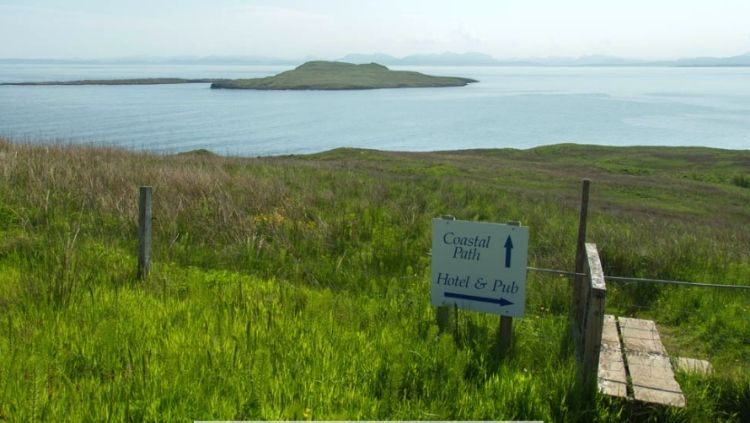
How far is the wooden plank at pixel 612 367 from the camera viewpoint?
4.66 meters

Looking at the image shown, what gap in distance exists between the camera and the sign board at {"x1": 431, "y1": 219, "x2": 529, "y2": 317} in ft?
16.7

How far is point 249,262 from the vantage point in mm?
8219

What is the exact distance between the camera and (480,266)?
5.25 m

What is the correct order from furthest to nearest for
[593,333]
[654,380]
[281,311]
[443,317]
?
[281,311]
[443,317]
[654,380]
[593,333]

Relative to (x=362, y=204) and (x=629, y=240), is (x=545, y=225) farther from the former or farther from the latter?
(x=362, y=204)

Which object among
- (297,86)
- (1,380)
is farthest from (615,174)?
(297,86)

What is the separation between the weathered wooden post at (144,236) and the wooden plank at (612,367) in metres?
4.39

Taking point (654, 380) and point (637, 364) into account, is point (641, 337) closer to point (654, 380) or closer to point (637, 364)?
point (637, 364)

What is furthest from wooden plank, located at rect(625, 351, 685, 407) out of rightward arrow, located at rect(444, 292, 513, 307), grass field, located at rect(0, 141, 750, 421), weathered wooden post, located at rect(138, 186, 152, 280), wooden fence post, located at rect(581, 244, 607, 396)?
weathered wooden post, located at rect(138, 186, 152, 280)

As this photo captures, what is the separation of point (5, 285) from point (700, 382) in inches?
234

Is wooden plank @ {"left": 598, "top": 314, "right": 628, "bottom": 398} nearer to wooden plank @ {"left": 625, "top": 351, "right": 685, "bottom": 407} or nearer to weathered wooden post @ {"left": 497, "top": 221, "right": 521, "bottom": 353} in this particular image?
wooden plank @ {"left": 625, "top": 351, "right": 685, "bottom": 407}

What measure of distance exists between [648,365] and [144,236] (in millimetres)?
Answer: 4879

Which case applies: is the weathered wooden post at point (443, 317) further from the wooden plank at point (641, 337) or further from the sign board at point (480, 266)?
the wooden plank at point (641, 337)

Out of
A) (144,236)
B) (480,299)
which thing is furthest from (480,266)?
(144,236)
